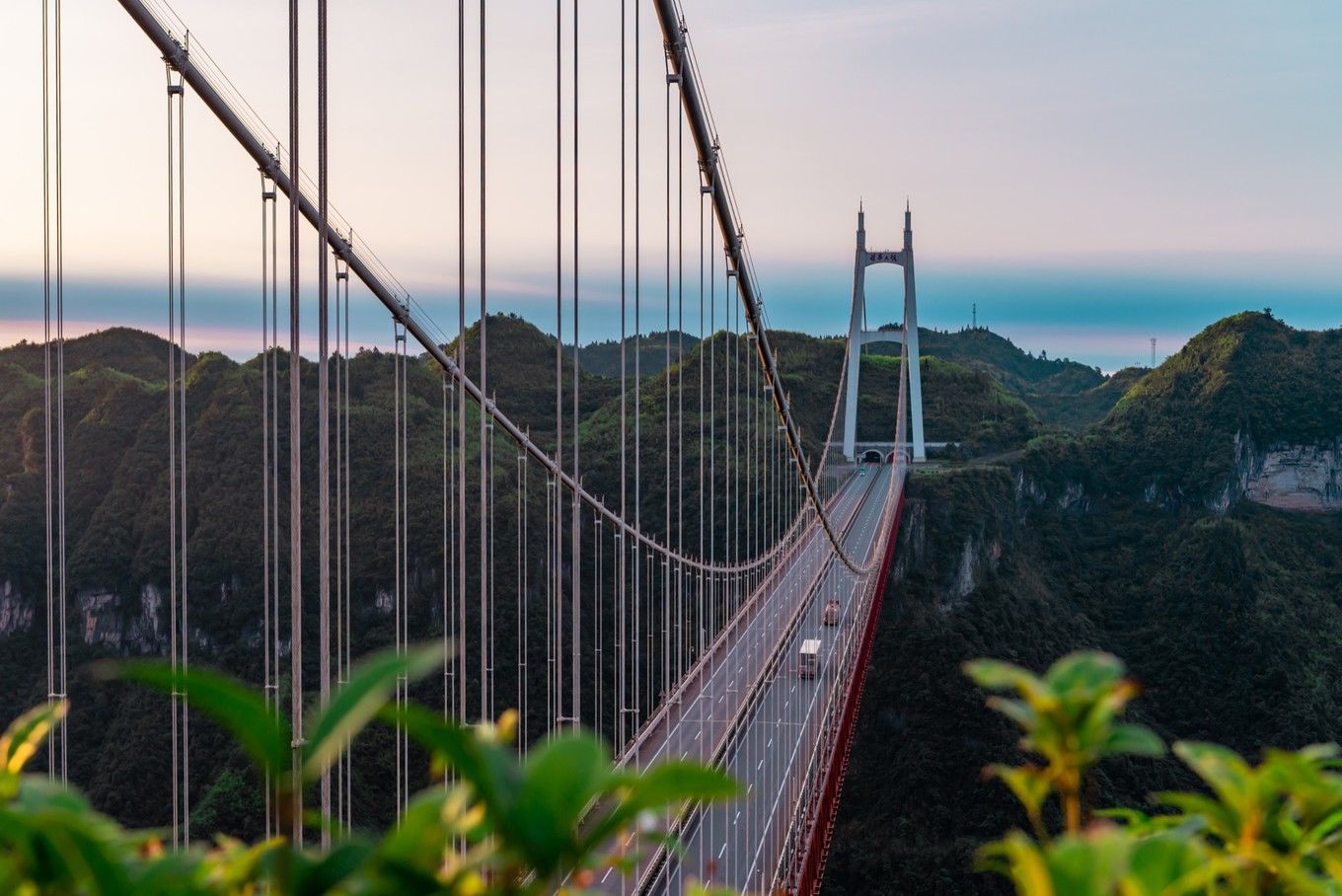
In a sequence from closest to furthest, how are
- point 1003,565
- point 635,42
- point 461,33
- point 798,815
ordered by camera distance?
point 461,33, point 635,42, point 798,815, point 1003,565

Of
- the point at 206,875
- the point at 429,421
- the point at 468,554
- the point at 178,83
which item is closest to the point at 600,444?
the point at 429,421

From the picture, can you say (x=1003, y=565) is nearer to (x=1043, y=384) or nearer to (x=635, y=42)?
(x=635, y=42)

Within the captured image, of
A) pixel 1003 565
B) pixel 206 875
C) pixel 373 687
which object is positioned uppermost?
pixel 373 687

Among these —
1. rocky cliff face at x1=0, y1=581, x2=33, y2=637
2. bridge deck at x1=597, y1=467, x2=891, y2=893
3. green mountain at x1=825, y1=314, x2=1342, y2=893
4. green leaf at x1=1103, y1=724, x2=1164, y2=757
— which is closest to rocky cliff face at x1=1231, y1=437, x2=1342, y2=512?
green mountain at x1=825, y1=314, x2=1342, y2=893

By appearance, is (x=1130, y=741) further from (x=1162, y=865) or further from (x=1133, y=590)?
(x=1133, y=590)

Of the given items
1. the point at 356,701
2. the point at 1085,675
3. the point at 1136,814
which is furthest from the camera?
the point at 1136,814

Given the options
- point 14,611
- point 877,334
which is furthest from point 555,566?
point 877,334

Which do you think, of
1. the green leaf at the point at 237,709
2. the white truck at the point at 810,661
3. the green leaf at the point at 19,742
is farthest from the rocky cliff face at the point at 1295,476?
the green leaf at the point at 237,709
